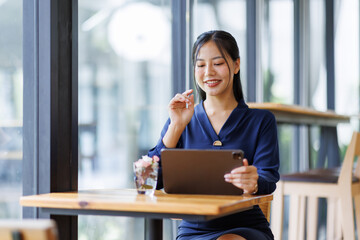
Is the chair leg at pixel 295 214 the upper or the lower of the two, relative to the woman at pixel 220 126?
lower

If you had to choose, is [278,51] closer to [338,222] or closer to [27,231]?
[338,222]

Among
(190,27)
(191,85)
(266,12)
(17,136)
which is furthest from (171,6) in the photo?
(266,12)

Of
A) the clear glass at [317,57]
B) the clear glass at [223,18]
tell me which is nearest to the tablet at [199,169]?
the clear glass at [223,18]

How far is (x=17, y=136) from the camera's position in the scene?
1957mm

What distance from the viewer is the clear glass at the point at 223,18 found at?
137 inches

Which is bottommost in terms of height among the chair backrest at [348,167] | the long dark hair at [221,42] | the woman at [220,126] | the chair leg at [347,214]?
the chair leg at [347,214]

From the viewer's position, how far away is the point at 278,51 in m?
5.14

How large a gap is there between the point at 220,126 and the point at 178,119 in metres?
0.16

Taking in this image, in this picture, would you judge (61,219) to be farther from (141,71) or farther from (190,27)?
(190,27)

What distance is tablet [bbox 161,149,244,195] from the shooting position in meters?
1.58

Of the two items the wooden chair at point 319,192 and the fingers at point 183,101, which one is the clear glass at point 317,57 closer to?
the wooden chair at point 319,192

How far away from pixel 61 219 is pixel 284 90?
12.2ft

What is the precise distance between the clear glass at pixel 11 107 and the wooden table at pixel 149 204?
362mm

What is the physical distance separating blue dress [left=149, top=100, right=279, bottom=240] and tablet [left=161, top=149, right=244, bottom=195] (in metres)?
0.28
